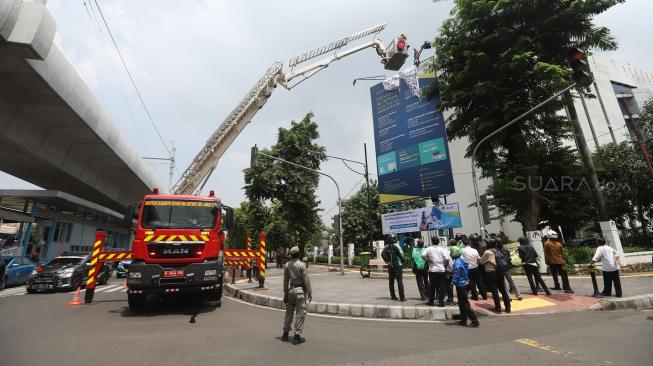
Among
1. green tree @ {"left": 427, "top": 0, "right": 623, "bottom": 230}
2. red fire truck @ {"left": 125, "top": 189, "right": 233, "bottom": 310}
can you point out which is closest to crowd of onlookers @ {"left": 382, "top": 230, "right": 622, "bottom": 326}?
red fire truck @ {"left": 125, "top": 189, "right": 233, "bottom": 310}

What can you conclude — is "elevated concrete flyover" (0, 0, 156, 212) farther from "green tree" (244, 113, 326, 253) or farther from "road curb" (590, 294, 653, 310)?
"road curb" (590, 294, 653, 310)

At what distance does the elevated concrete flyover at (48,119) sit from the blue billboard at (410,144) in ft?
55.8

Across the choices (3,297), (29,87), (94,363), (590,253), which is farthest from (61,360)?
(590,253)

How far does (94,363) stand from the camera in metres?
4.45

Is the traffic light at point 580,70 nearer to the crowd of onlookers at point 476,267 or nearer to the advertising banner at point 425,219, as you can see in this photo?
the crowd of onlookers at point 476,267

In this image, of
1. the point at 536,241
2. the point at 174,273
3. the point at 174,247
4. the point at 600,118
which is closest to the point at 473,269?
the point at 174,273

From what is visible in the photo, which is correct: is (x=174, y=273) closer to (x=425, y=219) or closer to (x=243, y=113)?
(x=243, y=113)

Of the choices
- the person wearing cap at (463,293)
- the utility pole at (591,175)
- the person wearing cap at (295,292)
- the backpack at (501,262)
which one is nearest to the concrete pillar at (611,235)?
the utility pole at (591,175)

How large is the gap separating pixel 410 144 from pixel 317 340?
61.5ft

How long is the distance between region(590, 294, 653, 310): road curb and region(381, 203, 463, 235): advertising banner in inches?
414

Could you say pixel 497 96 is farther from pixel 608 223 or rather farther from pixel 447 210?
pixel 608 223

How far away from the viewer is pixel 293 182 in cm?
2884

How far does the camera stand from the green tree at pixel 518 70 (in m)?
15.6

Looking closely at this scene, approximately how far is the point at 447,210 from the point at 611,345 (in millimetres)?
14817
